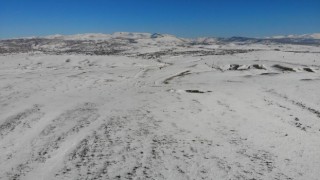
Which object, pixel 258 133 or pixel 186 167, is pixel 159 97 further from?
pixel 186 167

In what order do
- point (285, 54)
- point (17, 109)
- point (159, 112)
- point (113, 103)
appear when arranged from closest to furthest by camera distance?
point (159, 112) < point (17, 109) < point (113, 103) < point (285, 54)

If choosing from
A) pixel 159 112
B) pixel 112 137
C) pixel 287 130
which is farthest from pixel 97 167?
pixel 287 130

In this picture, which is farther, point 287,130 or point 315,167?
point 287,130

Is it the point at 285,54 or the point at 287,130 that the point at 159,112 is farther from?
the point at 285,54

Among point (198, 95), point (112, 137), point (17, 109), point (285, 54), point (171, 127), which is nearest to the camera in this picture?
point (112, 137)

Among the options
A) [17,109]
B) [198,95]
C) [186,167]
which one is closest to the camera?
[186,167]

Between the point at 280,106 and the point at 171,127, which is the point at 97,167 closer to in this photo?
the point at 171,127

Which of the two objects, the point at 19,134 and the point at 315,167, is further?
the point at 19,134

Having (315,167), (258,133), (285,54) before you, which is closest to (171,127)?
(258,133)

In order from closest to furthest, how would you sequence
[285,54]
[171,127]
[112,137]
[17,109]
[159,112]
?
[112,137] < [171,127] < [159,112] < [17,109] < [285,54]
